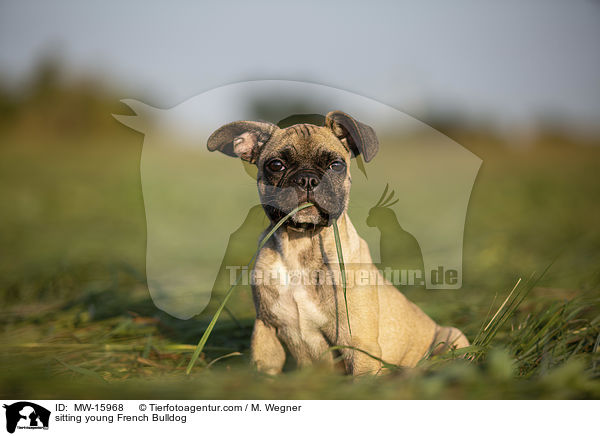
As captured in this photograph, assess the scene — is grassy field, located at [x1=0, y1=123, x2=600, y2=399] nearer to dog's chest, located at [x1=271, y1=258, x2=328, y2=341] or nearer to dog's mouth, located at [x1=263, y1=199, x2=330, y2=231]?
dog's chest, located at [x1=271, y1=258, x2=328, y2=341]

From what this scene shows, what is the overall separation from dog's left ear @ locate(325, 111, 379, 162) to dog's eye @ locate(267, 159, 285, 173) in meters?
0.53

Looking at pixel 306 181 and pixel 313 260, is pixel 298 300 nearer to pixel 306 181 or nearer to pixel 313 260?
pixel 313 260

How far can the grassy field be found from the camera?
291cm

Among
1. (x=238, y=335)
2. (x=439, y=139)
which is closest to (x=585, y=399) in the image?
(x=439, y=139)

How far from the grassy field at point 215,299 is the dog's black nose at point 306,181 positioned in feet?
4.08

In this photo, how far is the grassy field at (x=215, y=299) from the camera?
2.91 m

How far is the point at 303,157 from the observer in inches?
138

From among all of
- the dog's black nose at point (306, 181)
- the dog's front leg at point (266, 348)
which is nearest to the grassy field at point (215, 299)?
the dog's front leg at point (266, 348)

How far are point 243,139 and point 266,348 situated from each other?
163 centimetres

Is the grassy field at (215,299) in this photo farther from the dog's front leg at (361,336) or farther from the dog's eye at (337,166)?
the dog's eye at (337,166)

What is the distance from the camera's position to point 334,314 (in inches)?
135

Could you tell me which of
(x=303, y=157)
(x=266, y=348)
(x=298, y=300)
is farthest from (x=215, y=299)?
(x=303, y=157)

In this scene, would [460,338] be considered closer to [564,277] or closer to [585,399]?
[585,399]
